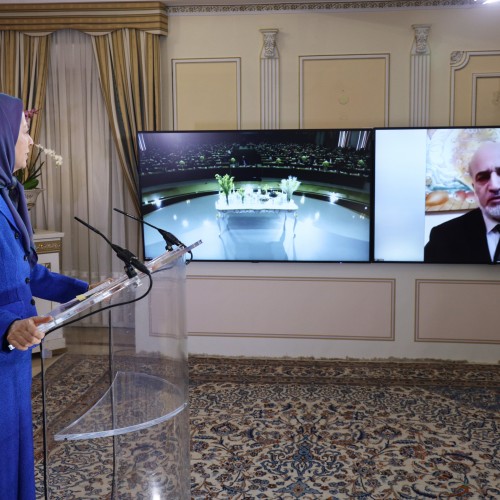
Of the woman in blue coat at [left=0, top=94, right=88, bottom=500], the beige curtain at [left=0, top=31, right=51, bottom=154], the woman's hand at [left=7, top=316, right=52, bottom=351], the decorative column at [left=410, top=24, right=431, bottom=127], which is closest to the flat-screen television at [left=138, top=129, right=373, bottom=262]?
the decorative column at [left=410, top=24, right=431, bottom=127]

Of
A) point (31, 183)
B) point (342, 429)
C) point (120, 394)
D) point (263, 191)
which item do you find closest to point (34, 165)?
point (31, 183)

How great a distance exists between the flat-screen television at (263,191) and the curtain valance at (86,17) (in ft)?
3.05

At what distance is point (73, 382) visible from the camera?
5.61ft

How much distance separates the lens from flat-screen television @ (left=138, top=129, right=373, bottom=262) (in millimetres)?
5324

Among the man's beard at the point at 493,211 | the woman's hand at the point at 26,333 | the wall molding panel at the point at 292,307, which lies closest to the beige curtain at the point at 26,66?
the wall molding panel at the point at 292,307

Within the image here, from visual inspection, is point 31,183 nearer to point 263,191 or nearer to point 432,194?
point 263,191

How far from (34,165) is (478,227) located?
347cm

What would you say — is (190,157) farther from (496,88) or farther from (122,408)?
(122,408)

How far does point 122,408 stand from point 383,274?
386 centimetres

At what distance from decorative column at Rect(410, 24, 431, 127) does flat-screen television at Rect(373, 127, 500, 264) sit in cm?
32

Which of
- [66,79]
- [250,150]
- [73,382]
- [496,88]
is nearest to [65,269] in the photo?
[66,79]

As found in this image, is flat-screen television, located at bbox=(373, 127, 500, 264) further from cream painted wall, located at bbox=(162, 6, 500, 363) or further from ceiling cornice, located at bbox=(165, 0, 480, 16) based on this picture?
ceiling cornice, located at bbox=(165, 0, 480, 16)

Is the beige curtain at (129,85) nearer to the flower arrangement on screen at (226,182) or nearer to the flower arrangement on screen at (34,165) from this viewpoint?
the flower arrangement on screen at (34,165)

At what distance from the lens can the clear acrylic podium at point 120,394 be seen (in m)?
1.67
